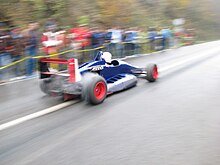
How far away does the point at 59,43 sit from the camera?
12.2m

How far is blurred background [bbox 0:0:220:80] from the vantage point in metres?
10.8

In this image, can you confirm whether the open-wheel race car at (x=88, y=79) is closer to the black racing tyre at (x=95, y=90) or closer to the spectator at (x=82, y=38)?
the black racing tyre at (x=95, y=90)

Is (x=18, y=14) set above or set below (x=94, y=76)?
above

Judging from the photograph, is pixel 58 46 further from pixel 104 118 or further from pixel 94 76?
pixel 104 118

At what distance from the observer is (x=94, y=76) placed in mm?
6379

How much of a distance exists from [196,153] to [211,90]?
3.95 metres

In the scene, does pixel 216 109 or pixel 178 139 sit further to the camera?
pixel 216 109

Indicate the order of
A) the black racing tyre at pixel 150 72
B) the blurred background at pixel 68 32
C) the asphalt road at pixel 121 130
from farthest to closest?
1. the blurred background at pixel 68 32
2. the black racing tyre at pixel 150 72
3. the asphalt road at pixel 121 130

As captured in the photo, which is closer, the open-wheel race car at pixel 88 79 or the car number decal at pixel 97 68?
the open-wheel race car at pixel 88 79

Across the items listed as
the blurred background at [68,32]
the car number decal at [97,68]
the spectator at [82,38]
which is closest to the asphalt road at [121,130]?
the car number decal at [97,68]

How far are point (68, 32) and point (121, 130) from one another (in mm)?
9545

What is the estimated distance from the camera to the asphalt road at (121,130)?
4059 millimetres

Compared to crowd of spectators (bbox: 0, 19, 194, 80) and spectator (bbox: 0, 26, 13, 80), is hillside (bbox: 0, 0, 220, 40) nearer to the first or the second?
crowd of spectators (bbox: 0, 19, 194, 80)

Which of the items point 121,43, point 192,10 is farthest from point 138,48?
point 192,10
